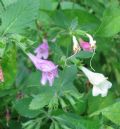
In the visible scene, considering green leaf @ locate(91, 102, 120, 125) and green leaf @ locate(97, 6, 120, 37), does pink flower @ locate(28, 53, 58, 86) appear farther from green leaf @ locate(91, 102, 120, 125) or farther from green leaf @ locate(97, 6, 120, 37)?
green leaf @ locate(97, 6, 120, 37)

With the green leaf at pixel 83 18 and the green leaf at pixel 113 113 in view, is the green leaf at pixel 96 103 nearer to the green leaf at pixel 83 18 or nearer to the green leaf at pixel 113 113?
the green leaf at pixel 113 113

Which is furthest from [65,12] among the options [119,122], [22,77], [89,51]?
[119,122]

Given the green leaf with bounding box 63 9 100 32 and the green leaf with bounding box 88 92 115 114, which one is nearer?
the green leaf with bounding box 88 92 115 114

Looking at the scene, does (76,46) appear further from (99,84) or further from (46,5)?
(46,5)

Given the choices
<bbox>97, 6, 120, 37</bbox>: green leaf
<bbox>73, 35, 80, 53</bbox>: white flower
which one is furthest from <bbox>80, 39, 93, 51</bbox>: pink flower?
<bbox>97, 6, 120, 37</bbox>: green leaf

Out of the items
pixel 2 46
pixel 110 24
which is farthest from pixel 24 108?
pixel 110 24

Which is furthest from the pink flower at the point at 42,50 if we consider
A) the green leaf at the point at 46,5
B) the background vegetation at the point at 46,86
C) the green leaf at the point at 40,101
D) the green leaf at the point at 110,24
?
the green leaf at the point at 46,5

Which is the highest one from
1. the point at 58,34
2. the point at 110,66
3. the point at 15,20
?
the point at 15,20

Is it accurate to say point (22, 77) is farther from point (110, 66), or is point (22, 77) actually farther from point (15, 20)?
Result: point (110, 66)
